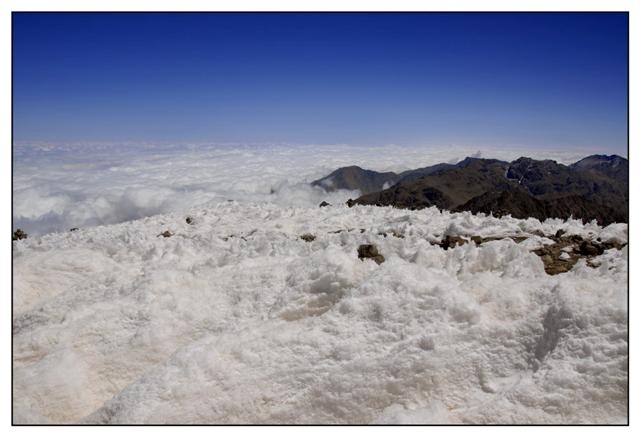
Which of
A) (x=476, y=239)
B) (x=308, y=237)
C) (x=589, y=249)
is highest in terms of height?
(x=589, y=249)

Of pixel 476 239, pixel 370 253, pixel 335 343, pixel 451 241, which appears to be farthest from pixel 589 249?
pixel 335 343

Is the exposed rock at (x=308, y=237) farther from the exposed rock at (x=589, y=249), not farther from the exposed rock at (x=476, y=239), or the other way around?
the exposed rock at (x=589, y=249)

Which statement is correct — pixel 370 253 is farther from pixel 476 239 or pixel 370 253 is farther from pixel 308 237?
pixel 308 237

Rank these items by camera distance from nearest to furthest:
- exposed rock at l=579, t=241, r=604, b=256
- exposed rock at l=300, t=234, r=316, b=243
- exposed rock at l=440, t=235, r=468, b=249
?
exposed rock at l=579, t=241, r=604, b=256, exposed rock at l=440, t=235, r=468, b=249, exposed rock at l=300, t=234, r=316, b=243

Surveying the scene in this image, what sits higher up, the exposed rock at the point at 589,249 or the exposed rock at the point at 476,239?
the exposed rock at the point at 589,249

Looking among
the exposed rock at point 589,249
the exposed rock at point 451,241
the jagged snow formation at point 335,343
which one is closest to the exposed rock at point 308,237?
the exposed rock at point 451,241

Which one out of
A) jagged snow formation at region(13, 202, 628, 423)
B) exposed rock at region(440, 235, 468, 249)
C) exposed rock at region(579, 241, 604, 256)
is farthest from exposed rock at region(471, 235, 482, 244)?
jagged snow formation at region(13, 202, 628, 423)

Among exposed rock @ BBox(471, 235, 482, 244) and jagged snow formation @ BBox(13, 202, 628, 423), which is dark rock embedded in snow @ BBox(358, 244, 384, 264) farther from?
exposed rock @ BBox(471, 235, 482, 244)

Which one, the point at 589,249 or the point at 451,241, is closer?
the point at 589,249

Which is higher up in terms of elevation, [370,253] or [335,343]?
[370,253]

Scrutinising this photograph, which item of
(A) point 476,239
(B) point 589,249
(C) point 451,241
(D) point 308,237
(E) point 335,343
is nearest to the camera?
(E) point 335,343
